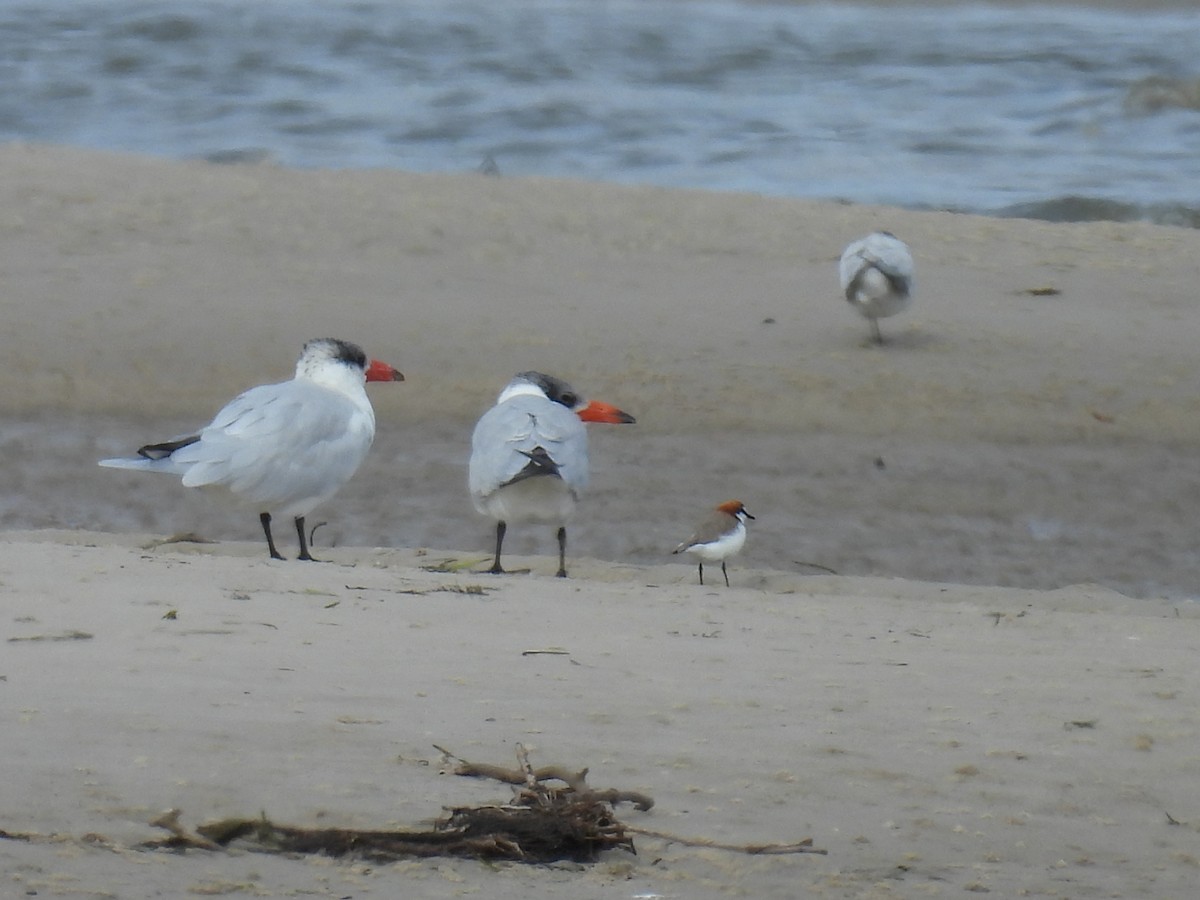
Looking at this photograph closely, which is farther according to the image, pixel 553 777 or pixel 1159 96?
pixel 1159 96

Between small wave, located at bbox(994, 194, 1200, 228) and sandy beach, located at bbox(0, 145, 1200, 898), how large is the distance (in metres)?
1.22

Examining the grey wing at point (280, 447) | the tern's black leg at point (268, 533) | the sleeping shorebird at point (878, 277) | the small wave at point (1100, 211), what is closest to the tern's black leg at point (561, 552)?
the grey wing at point (280, 447)

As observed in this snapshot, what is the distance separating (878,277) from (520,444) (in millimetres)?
3733

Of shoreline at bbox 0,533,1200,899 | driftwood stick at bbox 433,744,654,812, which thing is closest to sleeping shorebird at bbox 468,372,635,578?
shoreline at bbox 0,533,1200,899

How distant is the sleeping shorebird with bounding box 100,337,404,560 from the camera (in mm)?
6086

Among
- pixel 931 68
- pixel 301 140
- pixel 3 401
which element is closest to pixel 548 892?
pixel 3 401

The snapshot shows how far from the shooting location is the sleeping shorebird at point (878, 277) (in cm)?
949

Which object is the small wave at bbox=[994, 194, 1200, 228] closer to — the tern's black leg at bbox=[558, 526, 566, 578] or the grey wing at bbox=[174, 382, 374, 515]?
the tern's black leg at bbox=[558, 526, 566, 578]

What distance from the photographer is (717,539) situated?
624 cm

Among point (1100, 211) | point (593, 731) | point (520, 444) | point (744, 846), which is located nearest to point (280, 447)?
point (520, 444)

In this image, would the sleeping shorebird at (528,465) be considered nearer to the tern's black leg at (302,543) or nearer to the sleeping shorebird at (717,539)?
the sleeping shorebird at (717,539)

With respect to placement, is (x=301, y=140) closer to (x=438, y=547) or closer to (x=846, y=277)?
(x=846, y=277)

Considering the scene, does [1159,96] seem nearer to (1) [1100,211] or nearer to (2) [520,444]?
(1) [1100,211]

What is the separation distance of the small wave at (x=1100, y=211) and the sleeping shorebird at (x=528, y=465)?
26.0ft
